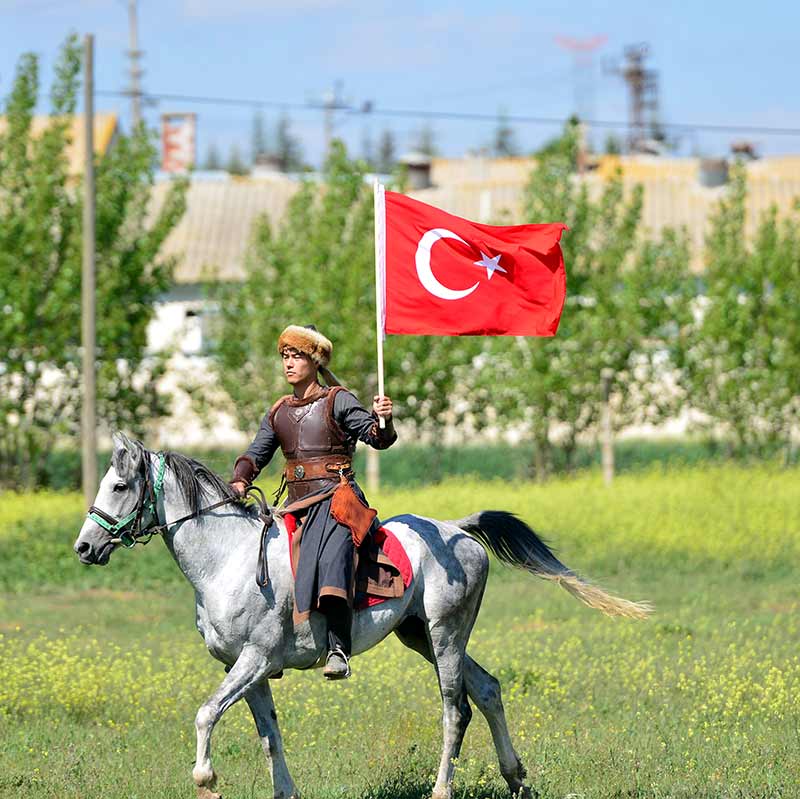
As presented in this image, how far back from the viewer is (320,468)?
342 inches


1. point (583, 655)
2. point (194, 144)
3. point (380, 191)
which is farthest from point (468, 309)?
point (194, 144)

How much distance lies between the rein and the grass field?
1.55 m

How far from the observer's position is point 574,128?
34.1m

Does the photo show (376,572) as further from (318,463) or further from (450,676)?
(450,676)

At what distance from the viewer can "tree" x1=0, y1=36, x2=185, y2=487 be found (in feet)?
98.4

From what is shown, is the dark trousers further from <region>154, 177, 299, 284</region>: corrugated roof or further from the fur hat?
<region>154, 177, 299, 284</region>: corrugated roof

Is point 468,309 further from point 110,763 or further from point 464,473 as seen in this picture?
point 464,473

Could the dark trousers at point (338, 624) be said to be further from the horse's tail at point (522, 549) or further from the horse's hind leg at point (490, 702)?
the horse's tail at point (522, 549)

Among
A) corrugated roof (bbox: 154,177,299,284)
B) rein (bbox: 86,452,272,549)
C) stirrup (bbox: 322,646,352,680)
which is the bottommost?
stirrup (bbox: 322,646,352,680)

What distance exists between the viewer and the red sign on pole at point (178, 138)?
69.9 meters

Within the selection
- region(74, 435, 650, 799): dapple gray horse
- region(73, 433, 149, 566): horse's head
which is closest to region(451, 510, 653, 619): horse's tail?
region(74, 435, 650, 799): dapple gray horse

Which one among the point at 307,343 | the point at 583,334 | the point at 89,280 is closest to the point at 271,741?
the point at 307,343

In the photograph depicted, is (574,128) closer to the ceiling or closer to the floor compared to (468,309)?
closer to the ceiling

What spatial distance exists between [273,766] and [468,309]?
298cm
